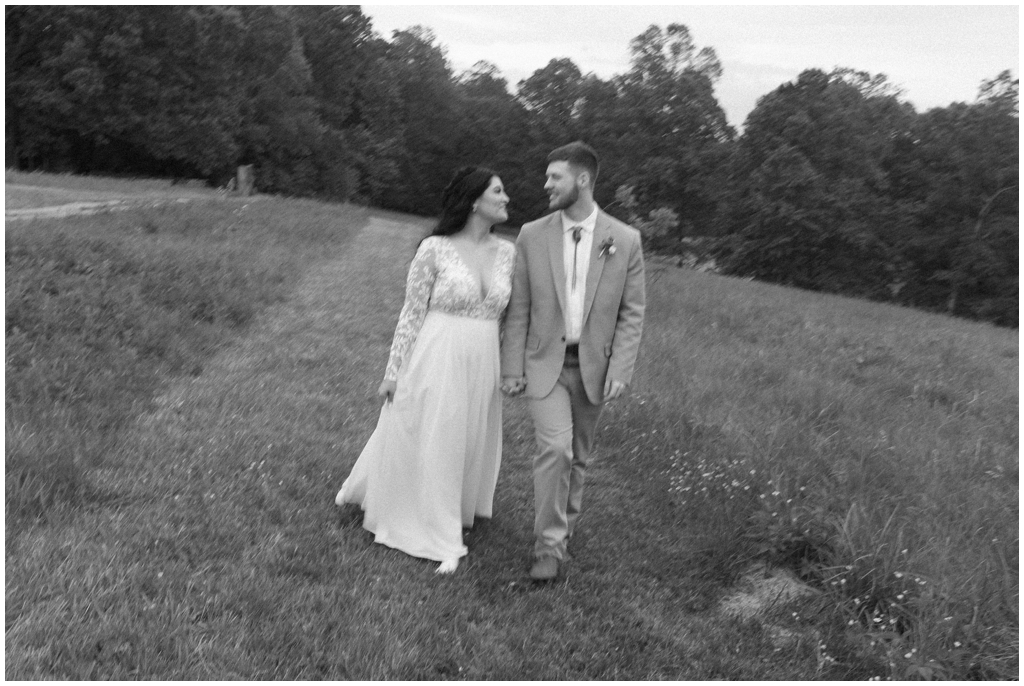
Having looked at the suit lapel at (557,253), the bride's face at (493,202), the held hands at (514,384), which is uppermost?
the bride's face at (493,202)

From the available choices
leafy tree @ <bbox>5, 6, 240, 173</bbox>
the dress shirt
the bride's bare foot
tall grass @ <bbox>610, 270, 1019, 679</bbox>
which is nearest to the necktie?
the dress shirt

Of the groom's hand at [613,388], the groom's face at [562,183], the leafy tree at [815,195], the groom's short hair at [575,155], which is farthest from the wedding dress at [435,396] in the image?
the leafy tree at [815,195]

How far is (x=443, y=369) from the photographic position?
208 inches

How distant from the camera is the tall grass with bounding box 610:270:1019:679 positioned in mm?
4203

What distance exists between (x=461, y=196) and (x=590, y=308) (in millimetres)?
1011

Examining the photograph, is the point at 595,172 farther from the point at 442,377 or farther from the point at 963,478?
the point at 963,478

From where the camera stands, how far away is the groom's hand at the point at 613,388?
493cm

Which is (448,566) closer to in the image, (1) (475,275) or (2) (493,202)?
(1) (475,275)

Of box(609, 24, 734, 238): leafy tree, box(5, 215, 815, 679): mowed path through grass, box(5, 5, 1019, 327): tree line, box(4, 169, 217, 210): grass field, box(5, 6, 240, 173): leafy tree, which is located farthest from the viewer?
box(609, 24, 734, 238): leafy tree

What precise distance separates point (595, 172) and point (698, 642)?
2598 mm

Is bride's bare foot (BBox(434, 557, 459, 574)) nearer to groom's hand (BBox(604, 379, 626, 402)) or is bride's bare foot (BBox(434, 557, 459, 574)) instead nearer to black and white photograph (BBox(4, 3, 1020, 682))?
black and white photograph (BBox(4, 3, 1020, 682))

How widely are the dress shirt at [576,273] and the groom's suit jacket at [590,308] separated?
3cm

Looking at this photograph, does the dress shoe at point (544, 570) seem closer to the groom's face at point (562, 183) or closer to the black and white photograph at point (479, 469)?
the black and white photograph at point (479, 469)

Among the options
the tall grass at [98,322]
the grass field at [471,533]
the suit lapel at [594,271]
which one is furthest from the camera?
the tall grass at [98,322]
